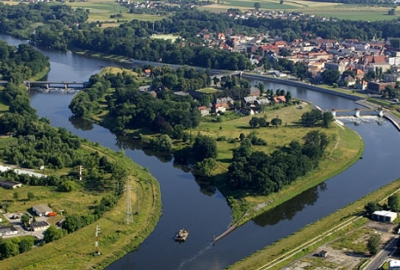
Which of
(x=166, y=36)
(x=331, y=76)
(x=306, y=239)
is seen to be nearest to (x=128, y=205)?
(x=306, y=239)

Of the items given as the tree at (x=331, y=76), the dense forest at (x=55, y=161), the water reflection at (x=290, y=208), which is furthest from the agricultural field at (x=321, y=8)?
the water reflection at (x=290, y=208)

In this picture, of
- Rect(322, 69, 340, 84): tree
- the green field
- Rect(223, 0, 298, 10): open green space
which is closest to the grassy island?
Rect(322, 69, 340, 84): tree

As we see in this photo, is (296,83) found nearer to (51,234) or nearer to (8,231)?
(51,234)

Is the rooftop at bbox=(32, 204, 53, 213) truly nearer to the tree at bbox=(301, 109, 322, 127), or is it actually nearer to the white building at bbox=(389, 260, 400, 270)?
the white building at bbox=(389, 260, 400, 270)

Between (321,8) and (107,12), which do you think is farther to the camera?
(321,8)

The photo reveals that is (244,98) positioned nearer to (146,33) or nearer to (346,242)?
(346,242)

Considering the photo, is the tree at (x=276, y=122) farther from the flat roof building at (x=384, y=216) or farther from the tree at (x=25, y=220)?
the tree at (x=25, y=220)
